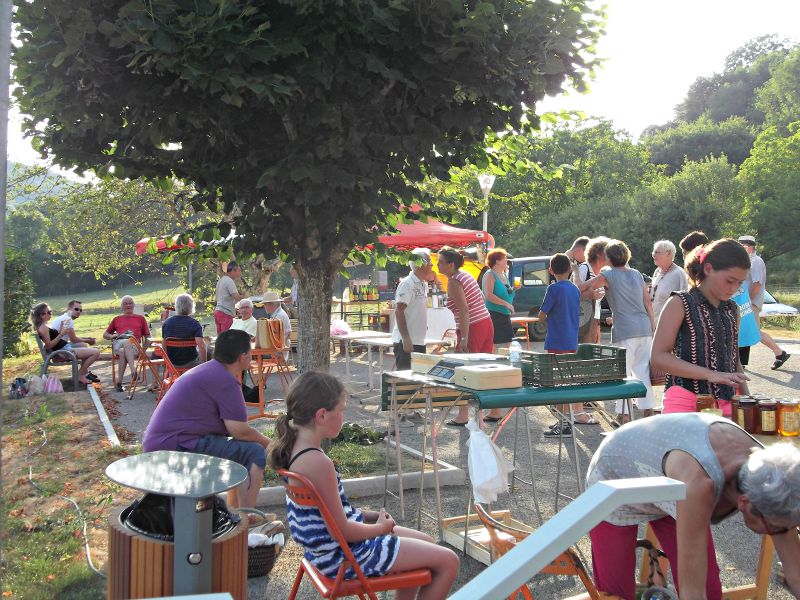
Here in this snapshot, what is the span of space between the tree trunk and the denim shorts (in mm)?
1695

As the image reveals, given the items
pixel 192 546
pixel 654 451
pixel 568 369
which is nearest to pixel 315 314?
pixel 568 369

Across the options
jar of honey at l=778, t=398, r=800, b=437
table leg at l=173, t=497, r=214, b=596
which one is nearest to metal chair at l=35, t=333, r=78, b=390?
table leg at l=173, t=497, r=214, b=596

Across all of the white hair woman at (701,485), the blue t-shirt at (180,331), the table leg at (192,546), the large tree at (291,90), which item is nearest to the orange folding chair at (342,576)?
the table leg at (192,546)

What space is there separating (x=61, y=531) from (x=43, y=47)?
9.70ft

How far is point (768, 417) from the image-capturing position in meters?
3.46

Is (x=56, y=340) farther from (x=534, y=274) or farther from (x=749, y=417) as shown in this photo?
(x=534, y=274)

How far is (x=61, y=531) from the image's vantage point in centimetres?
492

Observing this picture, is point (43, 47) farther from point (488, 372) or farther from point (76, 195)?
point (76, 195)

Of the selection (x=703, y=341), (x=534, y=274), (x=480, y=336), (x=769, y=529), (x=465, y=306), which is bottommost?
(x=769, y=529)

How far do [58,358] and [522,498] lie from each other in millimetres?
8314

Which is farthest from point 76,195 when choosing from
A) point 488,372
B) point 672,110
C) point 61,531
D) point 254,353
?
point 672,110

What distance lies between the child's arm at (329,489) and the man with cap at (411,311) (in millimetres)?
4773

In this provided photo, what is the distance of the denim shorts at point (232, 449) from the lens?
4590mm

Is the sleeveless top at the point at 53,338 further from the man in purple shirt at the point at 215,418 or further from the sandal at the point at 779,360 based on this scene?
the sandal at the point at 779,360
